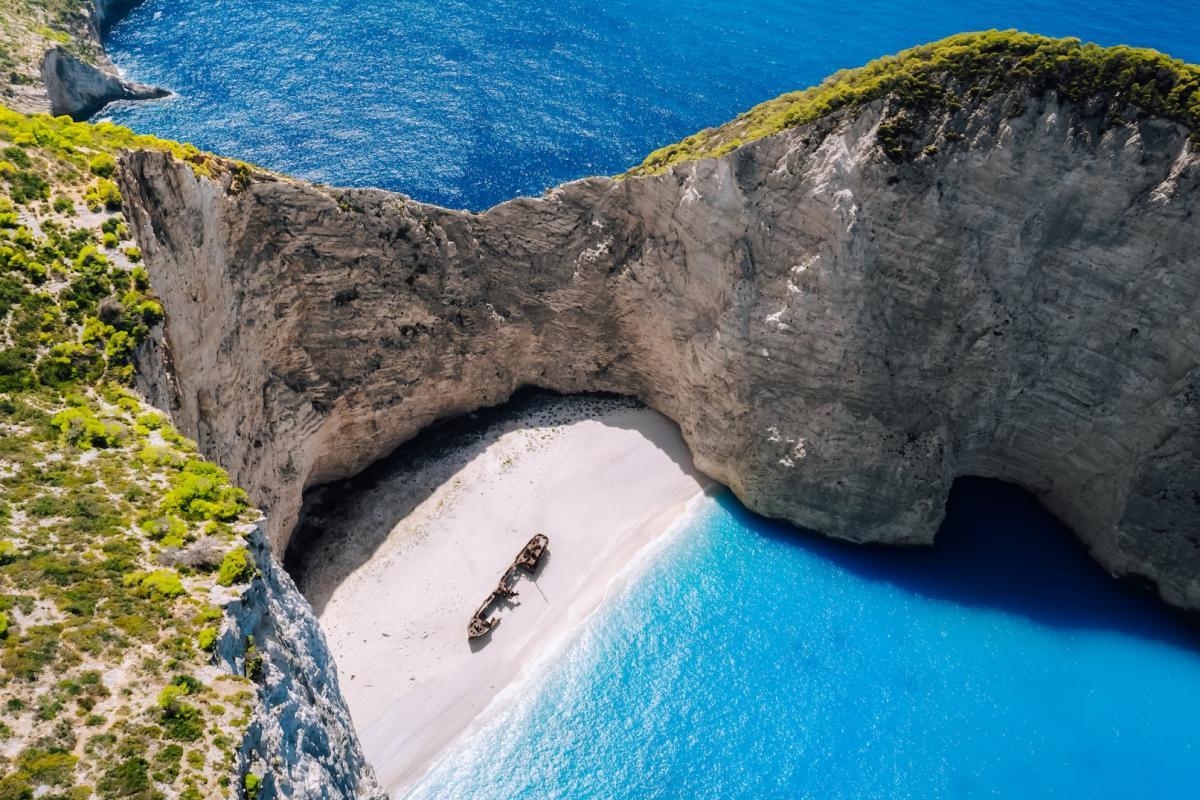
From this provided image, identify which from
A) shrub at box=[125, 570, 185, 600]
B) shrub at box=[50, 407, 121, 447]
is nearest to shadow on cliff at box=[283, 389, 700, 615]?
shrub at box=[50, 407, 121, 447]

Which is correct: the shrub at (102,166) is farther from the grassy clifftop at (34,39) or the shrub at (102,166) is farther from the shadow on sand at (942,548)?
the grassy clifftop at (34,39)

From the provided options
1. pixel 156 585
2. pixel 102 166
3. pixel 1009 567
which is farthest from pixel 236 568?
pixel 1009 567

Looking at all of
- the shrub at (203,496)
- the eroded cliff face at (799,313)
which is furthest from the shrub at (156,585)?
the eroded cliff face at (799,313)

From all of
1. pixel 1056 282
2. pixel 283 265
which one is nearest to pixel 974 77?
pixel 1056 282

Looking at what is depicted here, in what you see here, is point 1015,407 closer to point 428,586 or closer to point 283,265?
point 428,586

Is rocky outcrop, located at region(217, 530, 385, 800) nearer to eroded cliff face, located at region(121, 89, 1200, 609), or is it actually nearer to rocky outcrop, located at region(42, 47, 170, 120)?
eroded cliff face, located at region(121, 89, 1200, 609)

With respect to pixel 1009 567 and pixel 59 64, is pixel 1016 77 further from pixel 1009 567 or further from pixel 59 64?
pixel 59 64
